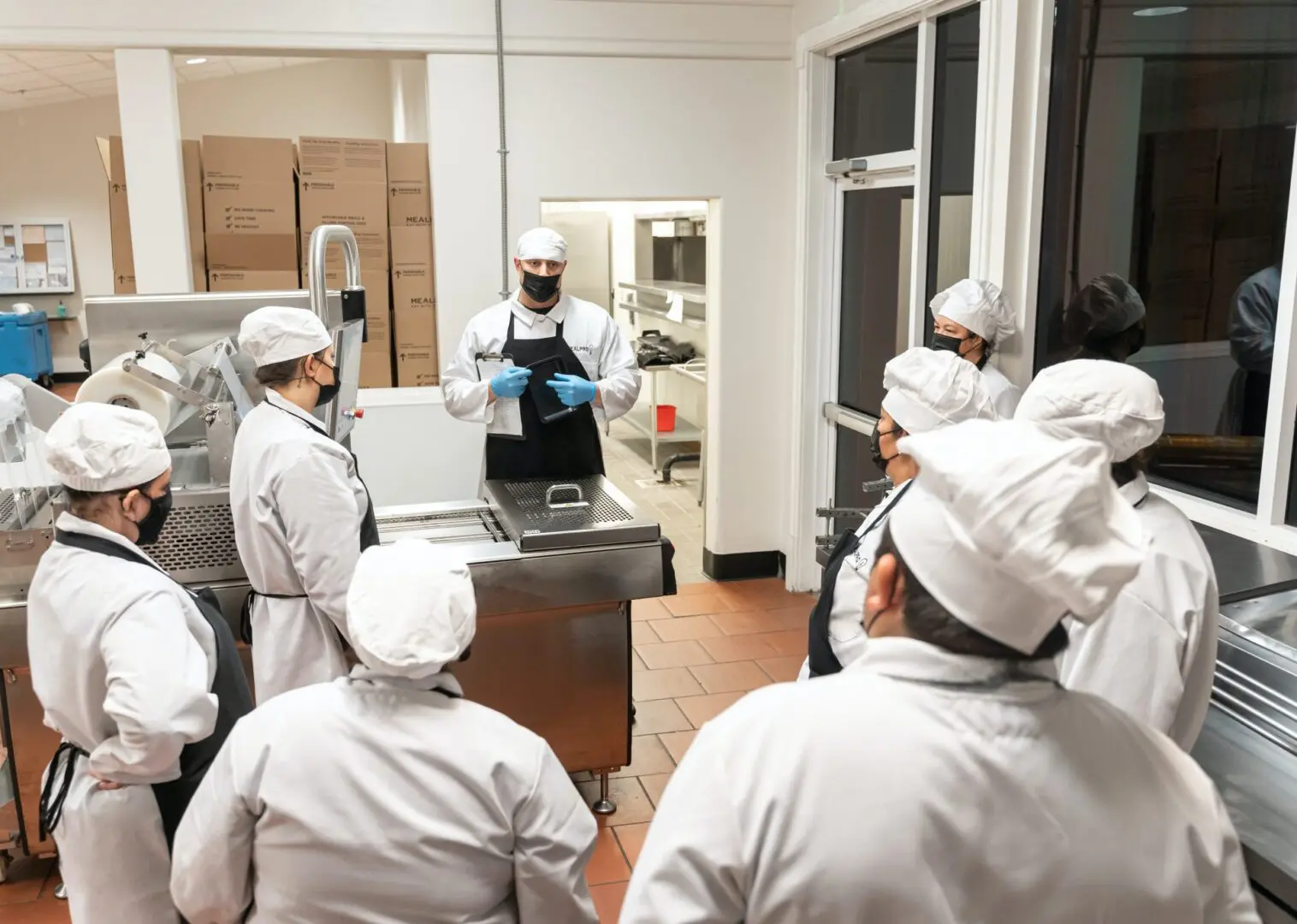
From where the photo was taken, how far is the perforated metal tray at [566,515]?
2.75 m

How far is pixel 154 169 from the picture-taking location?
4027 millimetres

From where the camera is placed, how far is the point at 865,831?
89 cm

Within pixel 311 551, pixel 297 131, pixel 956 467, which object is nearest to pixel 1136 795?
pixel 956 467

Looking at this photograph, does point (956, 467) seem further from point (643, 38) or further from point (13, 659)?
point (643, 38)

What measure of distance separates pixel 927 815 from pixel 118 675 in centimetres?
135

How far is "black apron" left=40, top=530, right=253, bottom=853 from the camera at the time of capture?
1799 mm

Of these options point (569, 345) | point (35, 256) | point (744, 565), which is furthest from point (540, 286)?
point (35, 256)

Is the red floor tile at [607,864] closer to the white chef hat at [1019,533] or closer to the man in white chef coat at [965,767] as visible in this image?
the man in white chef coat at [965,767]

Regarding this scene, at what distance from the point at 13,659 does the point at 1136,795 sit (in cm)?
250

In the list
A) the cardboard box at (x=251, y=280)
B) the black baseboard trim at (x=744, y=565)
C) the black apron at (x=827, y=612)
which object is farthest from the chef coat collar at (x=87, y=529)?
the black baseboard trim at (x=744, y=565)

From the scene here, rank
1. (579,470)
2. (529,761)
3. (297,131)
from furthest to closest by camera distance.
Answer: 1. (297,131)
2. (579,470)
3. (529,761)

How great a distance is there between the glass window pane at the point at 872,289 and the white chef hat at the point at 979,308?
937 millimetres

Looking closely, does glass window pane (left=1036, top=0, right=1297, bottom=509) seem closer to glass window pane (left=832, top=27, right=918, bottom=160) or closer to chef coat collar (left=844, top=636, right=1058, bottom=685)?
glass window pane (left=832, top=27, right=918, bottom=160)

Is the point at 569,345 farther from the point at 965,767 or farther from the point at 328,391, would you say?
the point at 965,767
